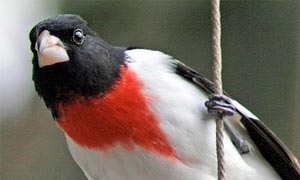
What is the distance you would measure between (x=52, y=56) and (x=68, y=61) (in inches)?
2.5

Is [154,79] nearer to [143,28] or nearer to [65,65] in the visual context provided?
[65,65]

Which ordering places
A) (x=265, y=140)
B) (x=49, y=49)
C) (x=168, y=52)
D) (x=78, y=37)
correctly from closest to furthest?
1. (x=49, y=49)
2. (x=78, y=37)
3. (x=265, y=140)
4. (x=168, y=52)

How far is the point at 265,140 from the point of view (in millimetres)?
2270

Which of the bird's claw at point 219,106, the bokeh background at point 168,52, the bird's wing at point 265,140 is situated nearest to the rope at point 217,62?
the bird's claw at point 219,106

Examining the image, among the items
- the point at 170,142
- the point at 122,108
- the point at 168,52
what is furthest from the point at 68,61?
the point at 168,52

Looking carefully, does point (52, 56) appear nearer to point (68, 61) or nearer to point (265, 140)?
point (68, 61)

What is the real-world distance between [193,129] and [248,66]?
6.16 feet

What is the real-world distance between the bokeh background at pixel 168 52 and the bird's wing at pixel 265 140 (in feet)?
4.42

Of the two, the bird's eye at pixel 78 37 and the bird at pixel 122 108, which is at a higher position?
the bird's eye at pixel 78 37

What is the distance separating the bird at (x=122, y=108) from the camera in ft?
6.59

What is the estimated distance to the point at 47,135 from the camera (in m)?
4.43

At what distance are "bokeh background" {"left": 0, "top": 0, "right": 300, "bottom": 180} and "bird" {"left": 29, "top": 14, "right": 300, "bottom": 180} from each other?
1605 mm

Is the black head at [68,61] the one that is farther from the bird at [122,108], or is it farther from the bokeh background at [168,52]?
the bokeh background at [168,52]

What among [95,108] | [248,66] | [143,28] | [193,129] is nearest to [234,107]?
[193,129]
